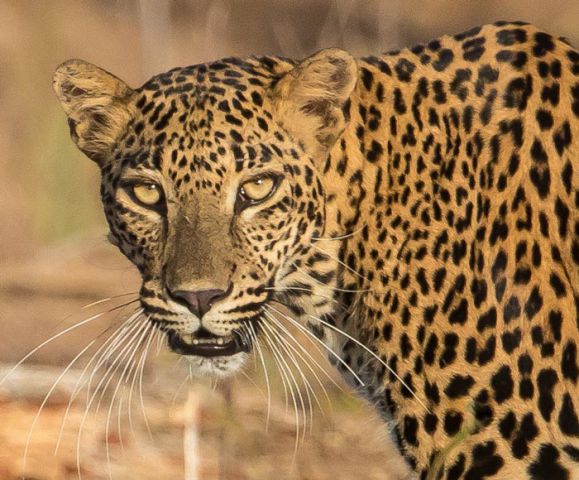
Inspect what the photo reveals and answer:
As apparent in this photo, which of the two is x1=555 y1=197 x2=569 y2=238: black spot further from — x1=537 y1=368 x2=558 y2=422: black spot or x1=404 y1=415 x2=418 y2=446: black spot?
x1=404 y1=415 x2=418 y2=446: black spot

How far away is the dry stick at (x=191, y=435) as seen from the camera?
8.04 meters

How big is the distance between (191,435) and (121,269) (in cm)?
114

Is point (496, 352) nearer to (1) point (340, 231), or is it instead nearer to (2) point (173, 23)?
(1) point (340, 231)

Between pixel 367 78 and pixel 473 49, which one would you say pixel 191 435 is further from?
pixel 473 49

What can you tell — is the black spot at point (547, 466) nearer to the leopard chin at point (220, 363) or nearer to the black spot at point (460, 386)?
the black spot at point (460, 386)

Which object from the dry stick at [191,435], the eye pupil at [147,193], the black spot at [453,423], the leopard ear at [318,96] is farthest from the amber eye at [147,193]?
the dry stick at [191,435]

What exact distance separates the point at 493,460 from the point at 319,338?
109 cm

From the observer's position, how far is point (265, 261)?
571 centimetres

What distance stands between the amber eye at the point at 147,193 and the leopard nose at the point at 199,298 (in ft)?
1.60

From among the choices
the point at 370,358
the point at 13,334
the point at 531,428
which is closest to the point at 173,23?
the point at 13,334

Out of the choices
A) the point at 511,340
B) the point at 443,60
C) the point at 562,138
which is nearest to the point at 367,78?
the point at 443,60

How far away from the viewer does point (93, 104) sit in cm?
604

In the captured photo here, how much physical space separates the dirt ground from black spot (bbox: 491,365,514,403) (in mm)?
2263

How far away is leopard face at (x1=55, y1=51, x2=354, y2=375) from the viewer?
5.56 meters
